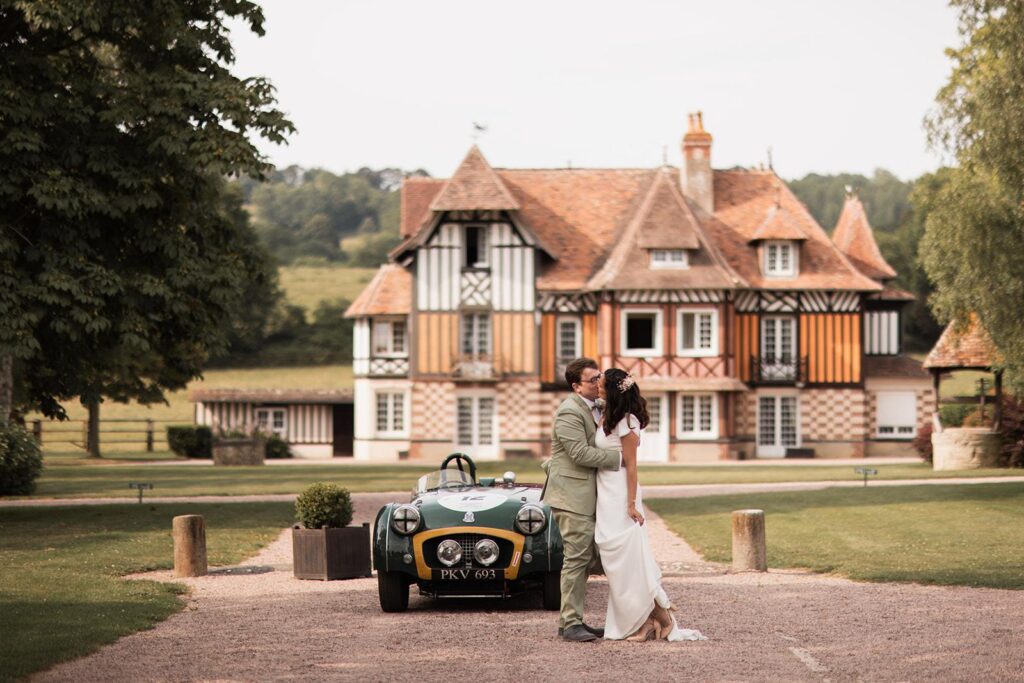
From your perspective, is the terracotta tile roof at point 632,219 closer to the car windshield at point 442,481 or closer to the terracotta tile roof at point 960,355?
the terracotta tile roof at point 960,355

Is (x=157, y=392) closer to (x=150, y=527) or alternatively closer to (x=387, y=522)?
(x=150, y=527)

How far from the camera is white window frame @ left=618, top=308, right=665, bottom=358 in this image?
45.2 metres

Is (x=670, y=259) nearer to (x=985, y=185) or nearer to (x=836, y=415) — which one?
(x=836, y=415)

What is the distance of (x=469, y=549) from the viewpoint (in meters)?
11.8

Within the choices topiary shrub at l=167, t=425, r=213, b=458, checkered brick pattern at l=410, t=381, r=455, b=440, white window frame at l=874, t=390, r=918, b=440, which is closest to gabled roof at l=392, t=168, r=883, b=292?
white window frame at l=874, t=390, r=918, b=440

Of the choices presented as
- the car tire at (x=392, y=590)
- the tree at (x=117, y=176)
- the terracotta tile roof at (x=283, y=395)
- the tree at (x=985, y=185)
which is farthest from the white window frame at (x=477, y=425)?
the car tire at (x=392, y=590)

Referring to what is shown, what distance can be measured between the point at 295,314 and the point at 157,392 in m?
43.2

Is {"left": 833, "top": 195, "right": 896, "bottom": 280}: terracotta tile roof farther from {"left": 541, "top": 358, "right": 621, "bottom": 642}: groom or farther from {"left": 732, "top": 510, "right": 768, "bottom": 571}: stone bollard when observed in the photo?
{"left": 541, "top": 358, "right": 621, "bottom": 642}: groom

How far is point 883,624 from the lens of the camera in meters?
11.0

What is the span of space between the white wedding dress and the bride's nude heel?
0.13ft

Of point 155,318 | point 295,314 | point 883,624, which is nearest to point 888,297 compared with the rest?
point 155,318

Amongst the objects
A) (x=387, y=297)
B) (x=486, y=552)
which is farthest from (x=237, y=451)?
(x=486, y=552)

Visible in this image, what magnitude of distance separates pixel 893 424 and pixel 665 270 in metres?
9.41

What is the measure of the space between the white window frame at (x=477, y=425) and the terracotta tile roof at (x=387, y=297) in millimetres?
3769
